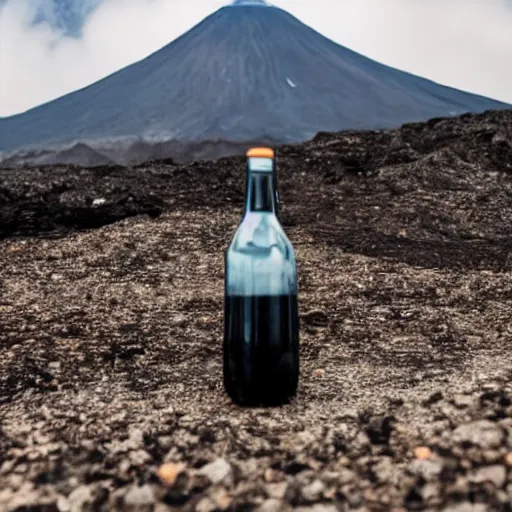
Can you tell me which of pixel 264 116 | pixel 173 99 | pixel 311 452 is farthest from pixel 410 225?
pixel 173 99

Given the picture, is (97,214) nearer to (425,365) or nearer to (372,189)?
(372,189)

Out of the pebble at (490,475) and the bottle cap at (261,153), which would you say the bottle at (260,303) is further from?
the pebble at (490,475)

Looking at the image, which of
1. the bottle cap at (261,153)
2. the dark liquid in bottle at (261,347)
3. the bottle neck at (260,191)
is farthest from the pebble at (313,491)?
the bottle cap at (261,153)

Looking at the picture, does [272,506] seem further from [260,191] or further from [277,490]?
[260,191]

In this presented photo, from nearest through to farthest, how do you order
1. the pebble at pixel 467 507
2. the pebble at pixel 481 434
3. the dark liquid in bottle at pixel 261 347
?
the pebble at pixel 467 507 < the pebble at pixel 481 434 < the dark liquid in bottle at pixel 261 347

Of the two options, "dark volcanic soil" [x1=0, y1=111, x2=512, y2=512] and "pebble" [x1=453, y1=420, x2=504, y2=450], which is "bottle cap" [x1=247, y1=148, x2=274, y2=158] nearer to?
"dark volcanic soil" [x1=0, y1=111, x2=512, y2=512]

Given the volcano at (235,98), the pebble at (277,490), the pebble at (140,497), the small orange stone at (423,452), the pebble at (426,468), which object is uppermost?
the volcano at (235,98)

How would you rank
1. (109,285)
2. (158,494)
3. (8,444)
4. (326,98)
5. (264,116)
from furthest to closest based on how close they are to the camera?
(326,98), (264,116), (109,285), (8,444), (158,494)
